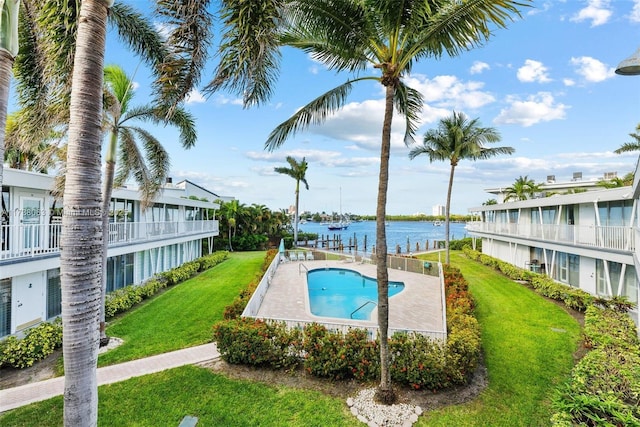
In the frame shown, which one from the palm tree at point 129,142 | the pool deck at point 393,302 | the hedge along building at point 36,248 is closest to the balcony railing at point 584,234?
the pool deck at point 393,302

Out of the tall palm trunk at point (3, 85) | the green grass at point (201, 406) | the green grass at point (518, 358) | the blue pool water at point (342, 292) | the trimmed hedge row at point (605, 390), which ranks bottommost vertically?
the blue pool water at point (342, 292)

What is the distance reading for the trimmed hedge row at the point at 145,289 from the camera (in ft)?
43.6

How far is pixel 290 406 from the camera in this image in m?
6.87

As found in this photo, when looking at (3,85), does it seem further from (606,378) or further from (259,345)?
(606,378)

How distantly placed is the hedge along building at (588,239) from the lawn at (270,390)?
9.65 ft

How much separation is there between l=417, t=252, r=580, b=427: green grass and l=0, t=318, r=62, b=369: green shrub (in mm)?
10043

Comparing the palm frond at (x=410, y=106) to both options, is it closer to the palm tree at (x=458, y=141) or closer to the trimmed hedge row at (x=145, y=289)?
the trimmed hedge row at (x=145, y=289)

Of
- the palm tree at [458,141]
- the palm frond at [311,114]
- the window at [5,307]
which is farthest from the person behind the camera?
the palm tree at [458,141]

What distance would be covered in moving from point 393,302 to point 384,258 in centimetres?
922

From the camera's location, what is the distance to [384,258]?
22.9 ft

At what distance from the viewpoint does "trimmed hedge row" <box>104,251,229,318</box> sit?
524 inches

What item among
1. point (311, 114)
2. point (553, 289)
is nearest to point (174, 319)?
point (311, 114)

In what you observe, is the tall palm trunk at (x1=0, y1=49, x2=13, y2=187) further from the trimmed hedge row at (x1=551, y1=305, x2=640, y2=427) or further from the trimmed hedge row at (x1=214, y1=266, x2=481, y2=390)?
the trimmed hedge row at (x1=551, y1=305, x2=640, y2=427)

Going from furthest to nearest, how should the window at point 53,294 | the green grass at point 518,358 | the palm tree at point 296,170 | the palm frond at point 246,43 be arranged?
1. the palm tree at point 296,170
2. the window at point 53,294
3. the green grass at point 518,358
4. the palm frond at point 246,43
